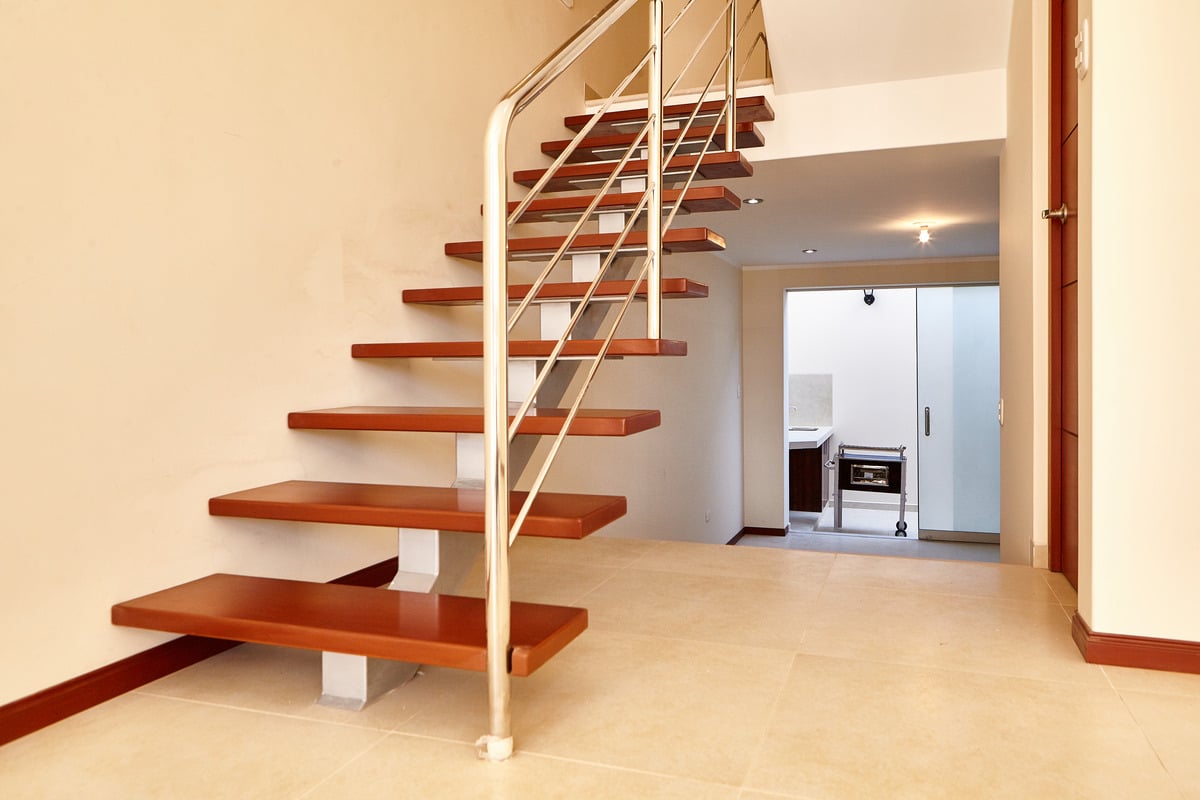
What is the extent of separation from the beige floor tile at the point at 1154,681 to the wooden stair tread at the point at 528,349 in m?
1.17

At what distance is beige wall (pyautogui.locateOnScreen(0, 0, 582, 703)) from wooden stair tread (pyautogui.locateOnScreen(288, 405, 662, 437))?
5.0 inches

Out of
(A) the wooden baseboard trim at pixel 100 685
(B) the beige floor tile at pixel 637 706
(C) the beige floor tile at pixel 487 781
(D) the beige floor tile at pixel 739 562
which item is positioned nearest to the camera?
(C) the beige floor tile at pixel 487 781

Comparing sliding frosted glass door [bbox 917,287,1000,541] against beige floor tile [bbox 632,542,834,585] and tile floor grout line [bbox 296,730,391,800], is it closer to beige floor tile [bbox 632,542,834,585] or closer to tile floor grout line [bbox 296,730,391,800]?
beige floor tile [bbox 632,542,834,585]

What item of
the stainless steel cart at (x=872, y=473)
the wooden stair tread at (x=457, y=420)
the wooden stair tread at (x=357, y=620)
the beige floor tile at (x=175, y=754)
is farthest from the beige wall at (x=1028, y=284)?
the stainless steel cart at (x=872, y=473)

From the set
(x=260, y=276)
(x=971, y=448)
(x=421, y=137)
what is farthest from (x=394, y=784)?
(x=971, y=448)

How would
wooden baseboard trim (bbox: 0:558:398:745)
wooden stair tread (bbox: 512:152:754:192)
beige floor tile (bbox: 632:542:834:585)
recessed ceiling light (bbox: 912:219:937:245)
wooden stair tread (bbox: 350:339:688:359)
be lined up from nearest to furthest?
wooden baseboard trim (bbox: 0:558:398:745)
wooden stair tread (bbox: 350:339:688:359)
beige floor tile (bbox: 632:542:834:585)
wooden stair tread (bbox: 512:152:754:192)
recessed ceiling light (bbox: 912:219:937:245)

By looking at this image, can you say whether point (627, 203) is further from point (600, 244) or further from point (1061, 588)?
point (1061, 588)

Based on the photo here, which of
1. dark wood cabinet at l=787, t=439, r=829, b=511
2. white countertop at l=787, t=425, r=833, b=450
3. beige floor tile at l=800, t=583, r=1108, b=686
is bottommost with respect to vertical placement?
dark wood cabinet at l=787, t=439, r=829, b=511

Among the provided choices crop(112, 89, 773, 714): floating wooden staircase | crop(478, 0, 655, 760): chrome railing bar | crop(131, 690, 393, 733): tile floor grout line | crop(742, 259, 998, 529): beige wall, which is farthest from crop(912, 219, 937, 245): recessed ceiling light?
crop(131, 690, 393, 733): tile floor grout line

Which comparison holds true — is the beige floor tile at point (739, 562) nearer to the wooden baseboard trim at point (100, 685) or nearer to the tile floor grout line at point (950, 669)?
the tile floor grout line at point (950, 669)

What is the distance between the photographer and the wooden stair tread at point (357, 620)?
1490 millimetres

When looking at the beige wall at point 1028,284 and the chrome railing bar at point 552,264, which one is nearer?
the chrome railing bar at point 552,264

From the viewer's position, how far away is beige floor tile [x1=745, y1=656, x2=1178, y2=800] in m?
1.34

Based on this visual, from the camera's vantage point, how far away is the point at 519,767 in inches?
56.0
